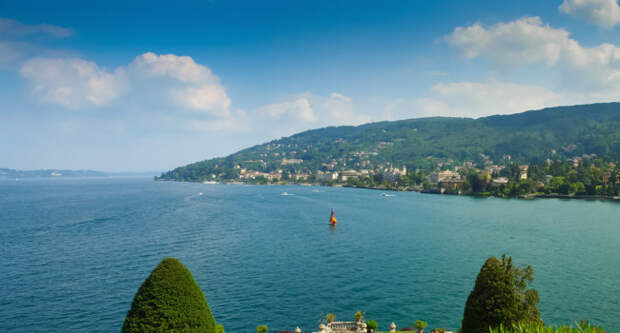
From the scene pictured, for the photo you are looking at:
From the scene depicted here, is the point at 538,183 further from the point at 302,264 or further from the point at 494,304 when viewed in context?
the point at 494,304

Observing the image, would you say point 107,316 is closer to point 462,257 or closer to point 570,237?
point 462,257

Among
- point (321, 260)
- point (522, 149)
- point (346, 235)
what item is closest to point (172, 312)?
point (321, 260)

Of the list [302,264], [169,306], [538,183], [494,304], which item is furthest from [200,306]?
[538,183]

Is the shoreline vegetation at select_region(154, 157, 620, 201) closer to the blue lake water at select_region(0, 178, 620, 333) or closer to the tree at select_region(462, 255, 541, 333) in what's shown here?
the blue lake water at select_region(0, 178, 620, 333)

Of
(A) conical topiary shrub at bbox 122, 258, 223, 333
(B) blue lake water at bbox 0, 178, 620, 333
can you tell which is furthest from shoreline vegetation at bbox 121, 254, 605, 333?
(B) blue lake water at bbox 0, 178, 620, 333

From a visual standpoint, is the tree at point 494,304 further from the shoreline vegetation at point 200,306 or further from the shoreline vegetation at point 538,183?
the shoreline vegetation at point 538,183

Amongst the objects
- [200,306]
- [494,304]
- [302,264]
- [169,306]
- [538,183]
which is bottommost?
[302,264]
